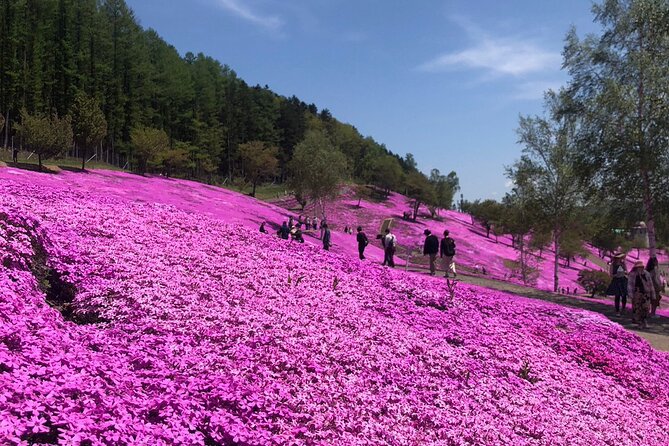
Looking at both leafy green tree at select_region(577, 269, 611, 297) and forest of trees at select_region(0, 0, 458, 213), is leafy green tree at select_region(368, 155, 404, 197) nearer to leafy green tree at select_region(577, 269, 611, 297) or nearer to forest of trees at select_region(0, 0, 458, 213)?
forest of trees at select_region(0, 0, 458, 213)

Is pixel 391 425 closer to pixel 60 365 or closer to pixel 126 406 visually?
pixel 126 406

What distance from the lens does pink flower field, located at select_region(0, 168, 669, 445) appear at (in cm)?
499

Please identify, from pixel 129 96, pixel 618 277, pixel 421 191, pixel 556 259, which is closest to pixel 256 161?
pixel 421 191

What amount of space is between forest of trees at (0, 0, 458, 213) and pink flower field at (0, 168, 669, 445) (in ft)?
116

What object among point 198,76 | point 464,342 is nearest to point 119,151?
point 198,76

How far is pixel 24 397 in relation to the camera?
4348 mm

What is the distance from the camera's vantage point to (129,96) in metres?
85.8

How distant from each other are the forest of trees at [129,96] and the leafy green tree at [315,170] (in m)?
1.06

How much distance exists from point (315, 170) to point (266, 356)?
43.5 meters

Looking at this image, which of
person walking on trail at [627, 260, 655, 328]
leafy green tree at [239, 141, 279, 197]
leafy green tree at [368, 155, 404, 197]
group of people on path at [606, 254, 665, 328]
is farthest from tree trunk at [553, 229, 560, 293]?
leafy green tree at [368, 155, 404, 197]

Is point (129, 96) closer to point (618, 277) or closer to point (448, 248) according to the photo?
point (448, 248)

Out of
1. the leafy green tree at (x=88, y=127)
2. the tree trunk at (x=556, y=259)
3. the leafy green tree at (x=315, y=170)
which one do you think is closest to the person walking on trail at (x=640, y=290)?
the tree trunk at (x=556, y=259)

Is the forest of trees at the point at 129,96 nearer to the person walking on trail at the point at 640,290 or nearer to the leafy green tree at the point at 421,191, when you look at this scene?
the leafy green tree at the point at 421,191

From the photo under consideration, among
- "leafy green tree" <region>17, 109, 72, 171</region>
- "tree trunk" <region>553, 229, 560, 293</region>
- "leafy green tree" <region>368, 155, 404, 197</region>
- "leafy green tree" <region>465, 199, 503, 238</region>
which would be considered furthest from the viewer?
"leafy green tree" <region>368, 155, 404, 197</region>
